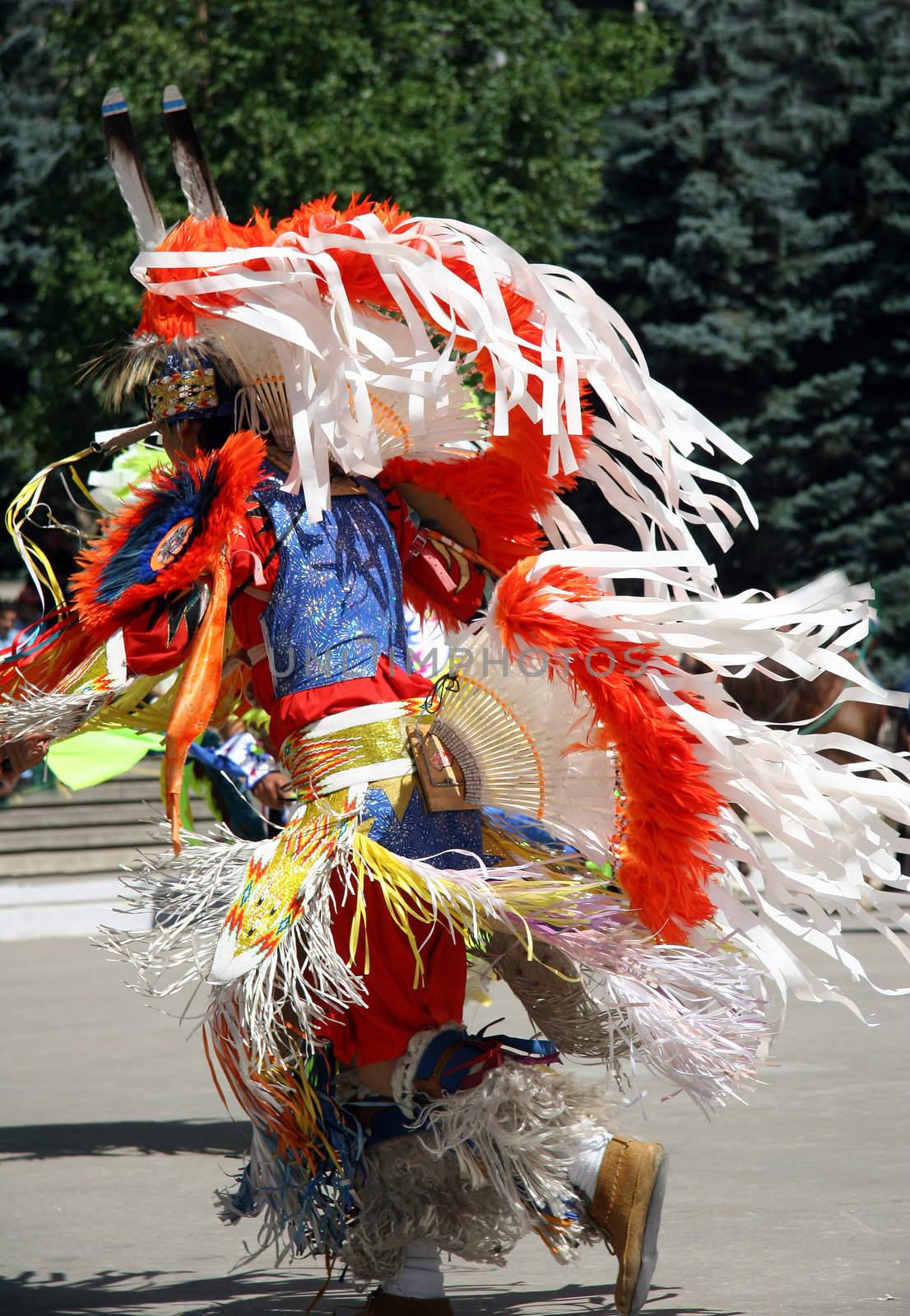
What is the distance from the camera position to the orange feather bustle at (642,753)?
10.4ft

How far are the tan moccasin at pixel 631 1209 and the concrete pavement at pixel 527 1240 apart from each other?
15.6 inches

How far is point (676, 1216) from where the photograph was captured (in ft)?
13.9

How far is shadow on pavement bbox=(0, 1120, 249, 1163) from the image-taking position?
5.19 meters

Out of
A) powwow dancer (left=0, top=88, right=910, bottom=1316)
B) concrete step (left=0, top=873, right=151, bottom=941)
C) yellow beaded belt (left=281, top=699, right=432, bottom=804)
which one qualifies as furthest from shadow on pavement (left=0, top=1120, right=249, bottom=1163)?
concrete step (left=0, top=873, right=151, bottom=941)

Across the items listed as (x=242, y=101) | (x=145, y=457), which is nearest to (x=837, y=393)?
(x=242, y=101)

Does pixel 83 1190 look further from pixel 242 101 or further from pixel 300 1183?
pixel 242 101

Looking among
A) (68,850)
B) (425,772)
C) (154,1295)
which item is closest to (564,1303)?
(154,1295)

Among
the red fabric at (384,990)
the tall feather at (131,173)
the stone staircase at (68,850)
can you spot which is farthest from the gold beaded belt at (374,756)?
the stone staircase at (68,850)

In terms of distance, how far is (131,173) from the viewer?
3527mm

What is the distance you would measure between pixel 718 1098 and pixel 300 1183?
778 millimetres

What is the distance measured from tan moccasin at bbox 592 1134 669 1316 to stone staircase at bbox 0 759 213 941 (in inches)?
290

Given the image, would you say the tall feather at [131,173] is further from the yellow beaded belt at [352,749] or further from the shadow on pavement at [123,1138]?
the shadow on pavement at [123,1138]

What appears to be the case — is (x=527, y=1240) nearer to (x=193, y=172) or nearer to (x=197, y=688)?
(x=197, y=688)

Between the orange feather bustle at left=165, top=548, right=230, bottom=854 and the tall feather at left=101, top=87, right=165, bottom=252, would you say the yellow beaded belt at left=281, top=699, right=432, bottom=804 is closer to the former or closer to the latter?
the orange feather bustle at left=165, top=548, right=230, bottom=854
